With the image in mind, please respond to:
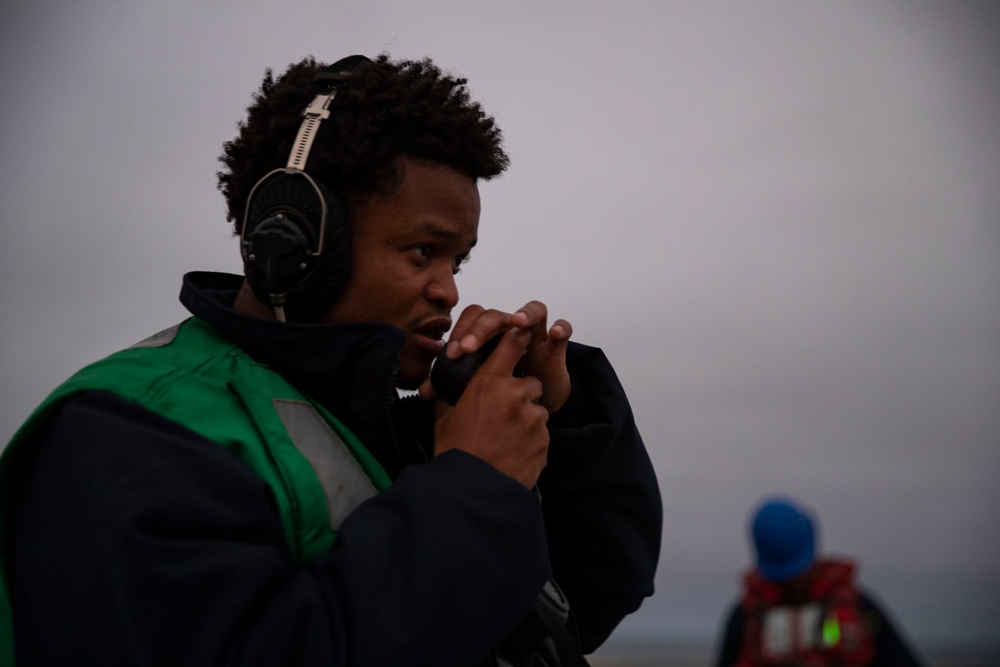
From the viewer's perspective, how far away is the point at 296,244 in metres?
1.58

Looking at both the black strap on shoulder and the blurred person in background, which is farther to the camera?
the blurred person in background

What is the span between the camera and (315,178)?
5.59 feet

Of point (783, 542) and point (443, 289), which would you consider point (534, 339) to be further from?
point (783, 542)

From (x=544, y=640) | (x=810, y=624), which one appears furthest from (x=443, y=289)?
(x=810, y=624)

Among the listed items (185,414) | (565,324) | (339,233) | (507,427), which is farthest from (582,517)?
(185,414)

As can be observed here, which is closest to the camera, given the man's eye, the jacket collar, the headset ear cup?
the jacket collar

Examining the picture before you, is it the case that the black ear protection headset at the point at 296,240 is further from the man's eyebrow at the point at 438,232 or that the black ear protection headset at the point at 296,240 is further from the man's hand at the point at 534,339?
the man's hand at the point at 534,339

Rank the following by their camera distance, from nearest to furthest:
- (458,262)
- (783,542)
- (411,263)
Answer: (411,263)
(458,262)
(783,542)

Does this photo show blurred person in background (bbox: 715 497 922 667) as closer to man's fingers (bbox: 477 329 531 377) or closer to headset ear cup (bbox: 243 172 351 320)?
man's fingers (bbox: 477 329 531 377)

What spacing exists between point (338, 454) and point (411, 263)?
484 millimetres

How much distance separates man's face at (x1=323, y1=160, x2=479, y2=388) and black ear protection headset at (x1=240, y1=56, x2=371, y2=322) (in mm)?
44

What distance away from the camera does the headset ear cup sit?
159 cm

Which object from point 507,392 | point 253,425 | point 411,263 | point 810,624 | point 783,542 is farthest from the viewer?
point 783,542

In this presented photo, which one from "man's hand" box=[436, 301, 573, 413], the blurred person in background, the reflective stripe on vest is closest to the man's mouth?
"man's hand" box=[436, 301, 573, 413]
